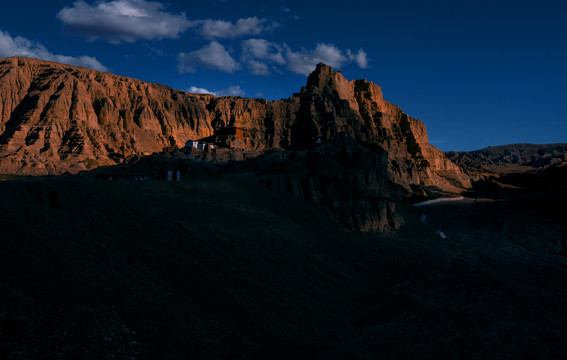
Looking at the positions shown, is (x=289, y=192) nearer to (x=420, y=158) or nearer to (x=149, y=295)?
(x=149, y=295)

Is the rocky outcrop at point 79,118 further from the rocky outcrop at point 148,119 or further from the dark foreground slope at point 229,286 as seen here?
the dark foreground slope at point 229,286

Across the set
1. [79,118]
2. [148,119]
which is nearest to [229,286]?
[79,118]

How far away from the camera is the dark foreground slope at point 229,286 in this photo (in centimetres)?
811

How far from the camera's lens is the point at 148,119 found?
92.7 m

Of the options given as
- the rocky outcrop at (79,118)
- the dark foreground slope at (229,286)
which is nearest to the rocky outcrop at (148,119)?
the rocky outcrop at (79,118)

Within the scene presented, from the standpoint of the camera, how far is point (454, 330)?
1316 centimetres

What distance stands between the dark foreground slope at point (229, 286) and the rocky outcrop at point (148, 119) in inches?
1955

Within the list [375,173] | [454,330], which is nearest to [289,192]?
[375,173]

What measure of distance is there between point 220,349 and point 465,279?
48.8 feet

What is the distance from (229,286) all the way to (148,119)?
8875cm

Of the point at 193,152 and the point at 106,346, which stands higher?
the point at 193,152

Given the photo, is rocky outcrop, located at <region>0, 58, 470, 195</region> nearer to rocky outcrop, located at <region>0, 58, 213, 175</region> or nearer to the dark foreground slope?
rocky outcrop, located at <region>0, 58, 213, 175</region>

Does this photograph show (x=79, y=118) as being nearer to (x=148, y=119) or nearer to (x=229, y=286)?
(x=148, y=119)

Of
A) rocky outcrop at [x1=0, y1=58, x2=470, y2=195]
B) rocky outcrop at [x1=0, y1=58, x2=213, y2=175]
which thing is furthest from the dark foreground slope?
rocky outcrop at [x1=0, y1=58, x2=213, y2=175]
